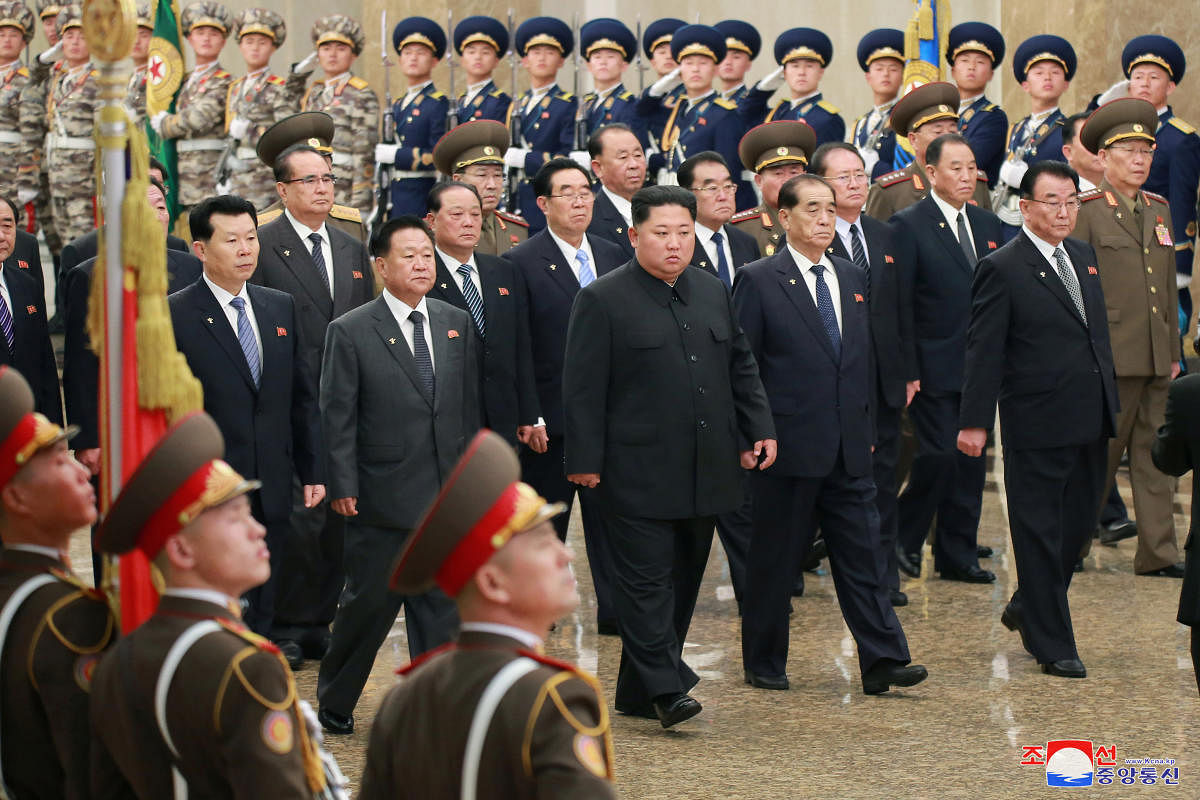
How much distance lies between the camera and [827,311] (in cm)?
570

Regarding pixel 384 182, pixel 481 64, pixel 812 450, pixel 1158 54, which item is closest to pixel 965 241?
pixel 812 450

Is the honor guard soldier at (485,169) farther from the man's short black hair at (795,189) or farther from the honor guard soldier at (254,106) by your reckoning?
the honor guard soldier at (254,106)

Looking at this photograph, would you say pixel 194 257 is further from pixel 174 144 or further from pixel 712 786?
pixel 174 144

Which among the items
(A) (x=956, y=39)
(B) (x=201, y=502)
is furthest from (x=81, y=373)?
(A) (x=956, y=39)

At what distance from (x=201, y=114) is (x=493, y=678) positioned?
1062 centimetres

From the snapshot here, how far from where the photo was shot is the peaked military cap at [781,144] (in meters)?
7.62

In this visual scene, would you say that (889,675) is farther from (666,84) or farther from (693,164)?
(666,84)

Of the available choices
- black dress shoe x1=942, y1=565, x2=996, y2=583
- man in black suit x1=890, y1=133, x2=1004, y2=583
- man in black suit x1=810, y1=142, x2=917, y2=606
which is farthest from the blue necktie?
black dress shoe x1=942, y1=565, x2=996, y2=583

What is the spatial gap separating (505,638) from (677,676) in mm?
2806

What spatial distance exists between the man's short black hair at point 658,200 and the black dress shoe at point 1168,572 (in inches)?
114

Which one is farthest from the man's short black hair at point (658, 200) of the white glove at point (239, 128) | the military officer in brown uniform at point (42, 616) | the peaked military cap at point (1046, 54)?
the white glove at point (239, 128)

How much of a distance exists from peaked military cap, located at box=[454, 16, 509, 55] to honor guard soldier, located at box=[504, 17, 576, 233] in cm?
17

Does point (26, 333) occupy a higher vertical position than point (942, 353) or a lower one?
higher

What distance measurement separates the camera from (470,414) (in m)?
5.24
